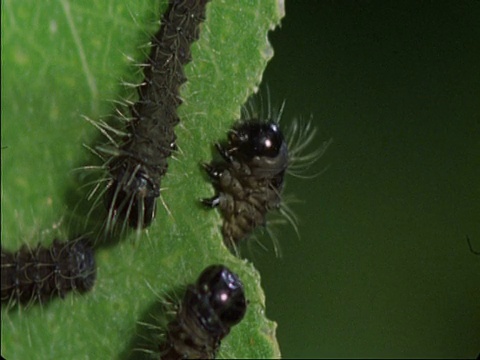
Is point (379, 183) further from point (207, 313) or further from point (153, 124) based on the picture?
point (207, 313)

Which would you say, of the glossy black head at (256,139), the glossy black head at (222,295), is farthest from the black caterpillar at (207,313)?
the glossy black head at (256,139)

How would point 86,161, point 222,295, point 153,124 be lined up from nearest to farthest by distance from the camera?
point 222,295
point 153,124
point 86,161

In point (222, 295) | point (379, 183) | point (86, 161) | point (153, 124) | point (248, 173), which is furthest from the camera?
point (379, 183)

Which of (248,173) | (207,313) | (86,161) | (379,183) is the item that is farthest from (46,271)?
(379,183)

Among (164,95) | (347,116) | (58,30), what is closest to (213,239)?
(164,95)

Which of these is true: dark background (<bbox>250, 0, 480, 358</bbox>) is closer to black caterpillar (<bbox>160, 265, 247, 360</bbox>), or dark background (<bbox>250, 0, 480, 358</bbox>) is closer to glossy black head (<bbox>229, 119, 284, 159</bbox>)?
glossy black head (<bbox>229, 119, 284, 159</bbox>)

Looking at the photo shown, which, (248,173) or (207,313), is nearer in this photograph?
(207,313)

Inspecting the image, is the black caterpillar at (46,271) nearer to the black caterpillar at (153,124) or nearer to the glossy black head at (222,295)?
the black caterpillar at (153,124)
